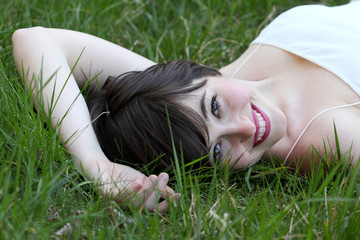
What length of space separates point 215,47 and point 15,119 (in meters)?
1.53

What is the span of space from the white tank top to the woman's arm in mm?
710

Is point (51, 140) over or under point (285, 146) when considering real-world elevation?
over

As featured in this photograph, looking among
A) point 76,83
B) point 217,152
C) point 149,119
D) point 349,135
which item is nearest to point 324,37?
point 349,135

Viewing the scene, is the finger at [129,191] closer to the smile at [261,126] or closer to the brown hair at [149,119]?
the brown hair at [149,119]

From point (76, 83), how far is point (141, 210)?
85 centimetres

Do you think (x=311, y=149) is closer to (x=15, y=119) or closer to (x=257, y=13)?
(x=15, y=119)

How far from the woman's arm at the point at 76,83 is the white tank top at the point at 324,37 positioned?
71cm

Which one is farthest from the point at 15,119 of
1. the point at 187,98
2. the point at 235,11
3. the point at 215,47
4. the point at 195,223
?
the point at 235,11

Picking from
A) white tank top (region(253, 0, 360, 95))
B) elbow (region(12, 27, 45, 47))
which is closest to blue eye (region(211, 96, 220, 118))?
white tank top (region(253, 0, 360, 95))

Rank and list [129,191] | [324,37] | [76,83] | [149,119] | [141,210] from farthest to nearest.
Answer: [324,37] < [76,83] < [149,119] < [129,191] < [141,210]

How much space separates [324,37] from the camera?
2715 mm

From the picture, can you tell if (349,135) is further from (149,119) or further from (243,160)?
(149,119)

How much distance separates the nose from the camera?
2174 mm

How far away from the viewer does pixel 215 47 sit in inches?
131
